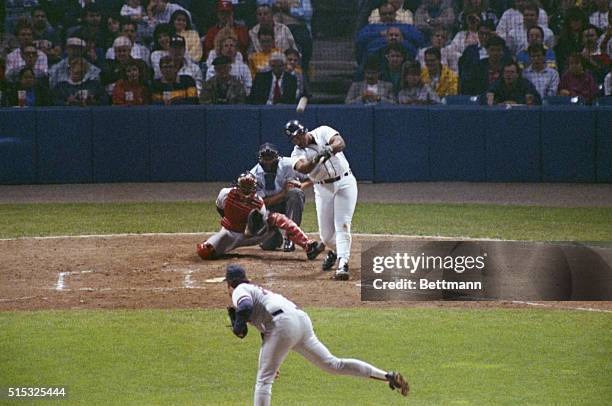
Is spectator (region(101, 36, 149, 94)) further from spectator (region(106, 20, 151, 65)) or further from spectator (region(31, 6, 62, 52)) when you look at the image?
spectator (region(31, 6, 62, 52))

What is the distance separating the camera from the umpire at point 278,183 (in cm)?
1412

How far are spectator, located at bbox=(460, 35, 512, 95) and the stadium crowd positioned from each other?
21mm

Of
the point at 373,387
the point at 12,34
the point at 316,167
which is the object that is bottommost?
the point at 373,387

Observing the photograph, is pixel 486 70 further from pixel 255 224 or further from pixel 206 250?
pixel 206 250

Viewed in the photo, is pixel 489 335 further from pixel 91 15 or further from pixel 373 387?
pixel 91 15

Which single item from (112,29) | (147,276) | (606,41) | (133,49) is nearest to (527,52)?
(606,41)

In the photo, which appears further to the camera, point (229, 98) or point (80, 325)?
point (229, 98)

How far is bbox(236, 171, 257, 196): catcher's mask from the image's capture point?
13.4m

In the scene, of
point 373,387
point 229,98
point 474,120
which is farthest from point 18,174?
point 373,387

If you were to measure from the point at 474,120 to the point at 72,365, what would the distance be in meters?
11.3

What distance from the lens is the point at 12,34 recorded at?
19734 mm

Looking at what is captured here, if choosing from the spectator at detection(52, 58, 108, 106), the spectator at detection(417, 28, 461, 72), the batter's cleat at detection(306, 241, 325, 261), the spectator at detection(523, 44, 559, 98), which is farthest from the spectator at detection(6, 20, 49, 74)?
the batter's cleat at detection(306, 241, 325, 261)

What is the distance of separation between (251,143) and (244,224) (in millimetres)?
6246

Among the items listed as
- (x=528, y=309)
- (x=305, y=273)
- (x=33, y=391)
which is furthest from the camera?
(x=305, y=273)
